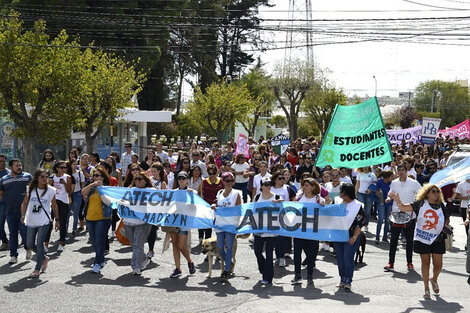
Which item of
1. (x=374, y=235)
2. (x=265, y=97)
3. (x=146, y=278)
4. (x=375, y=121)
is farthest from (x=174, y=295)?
(x=265, y=97)

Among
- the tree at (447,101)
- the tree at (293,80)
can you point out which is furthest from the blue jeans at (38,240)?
the tree at (447,101)

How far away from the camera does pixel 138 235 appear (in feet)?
32.6

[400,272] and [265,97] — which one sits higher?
[265,97]

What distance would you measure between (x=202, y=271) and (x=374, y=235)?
18.4 feet

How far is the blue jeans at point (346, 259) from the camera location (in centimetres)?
891

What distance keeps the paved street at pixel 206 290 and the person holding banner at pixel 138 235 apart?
0.60 ft

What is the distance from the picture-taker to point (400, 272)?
10.4m

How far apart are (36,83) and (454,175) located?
47.8ft

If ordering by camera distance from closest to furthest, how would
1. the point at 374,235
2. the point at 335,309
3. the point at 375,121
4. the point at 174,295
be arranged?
the point at 335,309, the point at 174,295, the point at 375,121, the point at 374,235

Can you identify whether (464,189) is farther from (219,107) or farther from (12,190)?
(219,107)

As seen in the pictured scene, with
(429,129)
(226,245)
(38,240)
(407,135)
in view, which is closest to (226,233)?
(226,245)

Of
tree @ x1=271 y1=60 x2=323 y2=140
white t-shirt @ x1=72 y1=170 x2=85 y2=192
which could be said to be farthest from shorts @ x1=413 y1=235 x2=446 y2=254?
tree @ x1=271 y1=60 x2=323 y2=140

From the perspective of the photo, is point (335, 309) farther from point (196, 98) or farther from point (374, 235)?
point (196, 98)

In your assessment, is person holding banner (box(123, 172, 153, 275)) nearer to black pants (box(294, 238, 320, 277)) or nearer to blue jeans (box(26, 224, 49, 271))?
blue jeans (box(26, 224, 49, 271))
